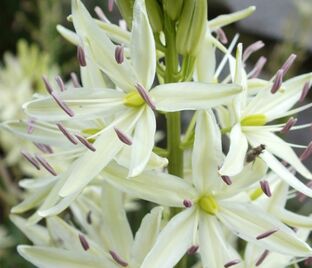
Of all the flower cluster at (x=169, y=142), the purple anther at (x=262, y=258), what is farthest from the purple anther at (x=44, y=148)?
the purple anther at (x=262, y=258)

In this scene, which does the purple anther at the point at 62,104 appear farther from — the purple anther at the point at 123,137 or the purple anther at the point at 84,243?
the purple anther at the point at 84,243

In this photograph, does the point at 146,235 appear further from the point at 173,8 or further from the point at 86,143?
the point at 173,8

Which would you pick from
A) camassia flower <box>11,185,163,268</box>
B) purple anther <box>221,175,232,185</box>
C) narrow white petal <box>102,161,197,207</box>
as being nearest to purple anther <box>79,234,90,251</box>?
camassia flower <box>11,185,163,268</box>

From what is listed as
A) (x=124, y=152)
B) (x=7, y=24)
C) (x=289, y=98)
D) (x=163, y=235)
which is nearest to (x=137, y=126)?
(x=124, y=152)

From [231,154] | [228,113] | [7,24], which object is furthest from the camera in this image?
[7,24]

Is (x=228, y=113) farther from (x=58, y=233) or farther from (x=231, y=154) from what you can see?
(x=58, y=233)

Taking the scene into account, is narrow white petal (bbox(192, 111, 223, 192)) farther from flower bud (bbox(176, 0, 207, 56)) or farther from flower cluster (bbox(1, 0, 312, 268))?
flower bud (bbox(176, 0, 207, 56))

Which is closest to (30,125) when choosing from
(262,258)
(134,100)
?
(134,100)

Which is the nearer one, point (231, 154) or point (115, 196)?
point (231, 154)
